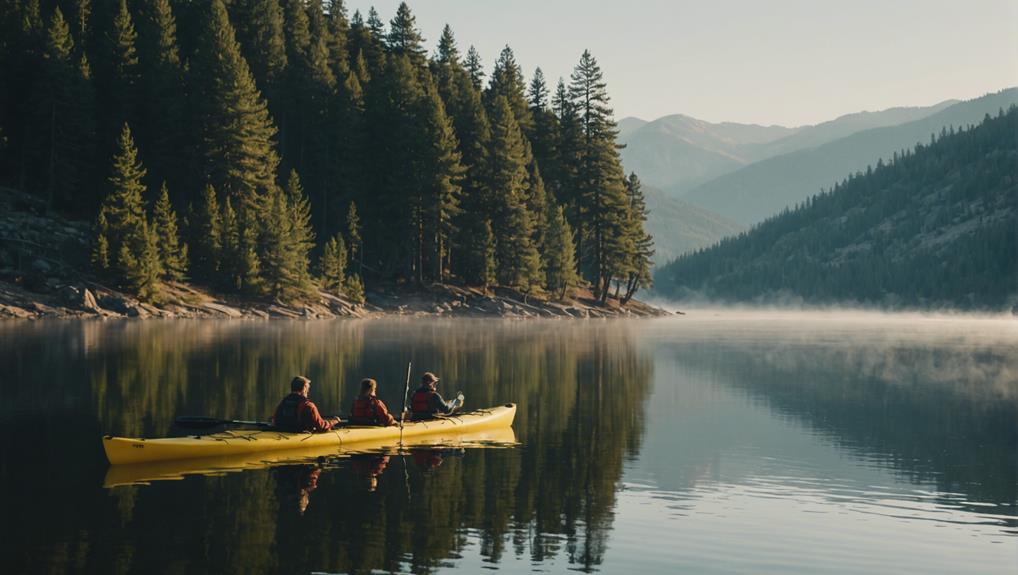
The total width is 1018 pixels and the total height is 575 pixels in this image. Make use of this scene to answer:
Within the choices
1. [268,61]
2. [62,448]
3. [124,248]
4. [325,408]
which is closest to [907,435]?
[325,408]

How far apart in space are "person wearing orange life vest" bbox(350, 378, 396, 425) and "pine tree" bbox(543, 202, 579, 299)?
8340cm

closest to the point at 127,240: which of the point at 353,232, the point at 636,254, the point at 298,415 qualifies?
the point at 353,232

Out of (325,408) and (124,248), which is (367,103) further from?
(325,408)

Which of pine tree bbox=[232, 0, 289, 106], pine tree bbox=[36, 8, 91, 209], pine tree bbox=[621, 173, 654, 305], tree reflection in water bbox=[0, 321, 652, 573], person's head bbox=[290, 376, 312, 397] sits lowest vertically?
tree reflection in water bbox=[0, 321, 652, 573]

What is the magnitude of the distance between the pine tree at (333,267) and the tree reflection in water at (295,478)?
153 ft

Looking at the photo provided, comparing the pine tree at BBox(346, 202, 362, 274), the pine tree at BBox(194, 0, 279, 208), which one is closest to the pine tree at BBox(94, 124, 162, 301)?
the pine tree at BBox(194, 0, 279, 208)

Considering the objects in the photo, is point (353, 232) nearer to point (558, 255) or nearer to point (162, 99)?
point (162, 99)

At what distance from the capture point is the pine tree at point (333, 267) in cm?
9662

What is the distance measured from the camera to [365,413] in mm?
27484

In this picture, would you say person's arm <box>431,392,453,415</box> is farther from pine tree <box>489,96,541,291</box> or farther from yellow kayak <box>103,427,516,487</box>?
pine tree <box>489,96,541,291</box>

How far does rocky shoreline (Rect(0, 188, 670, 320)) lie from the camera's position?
7625 centimetres

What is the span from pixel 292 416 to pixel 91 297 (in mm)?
57599

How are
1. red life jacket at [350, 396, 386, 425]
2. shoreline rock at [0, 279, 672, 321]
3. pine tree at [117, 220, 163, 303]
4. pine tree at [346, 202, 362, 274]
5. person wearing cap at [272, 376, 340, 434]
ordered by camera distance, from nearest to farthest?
person wearing cap at [272, 376, 340, 434]
red life jacket at [350, 396, 386, 425]
shoreline rock at [0, 279, 672, 321]
pine tree at [117, 220, 163, 303]
pine tree at [346, 202, 362, 274]

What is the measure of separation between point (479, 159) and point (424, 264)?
40.0 feet
